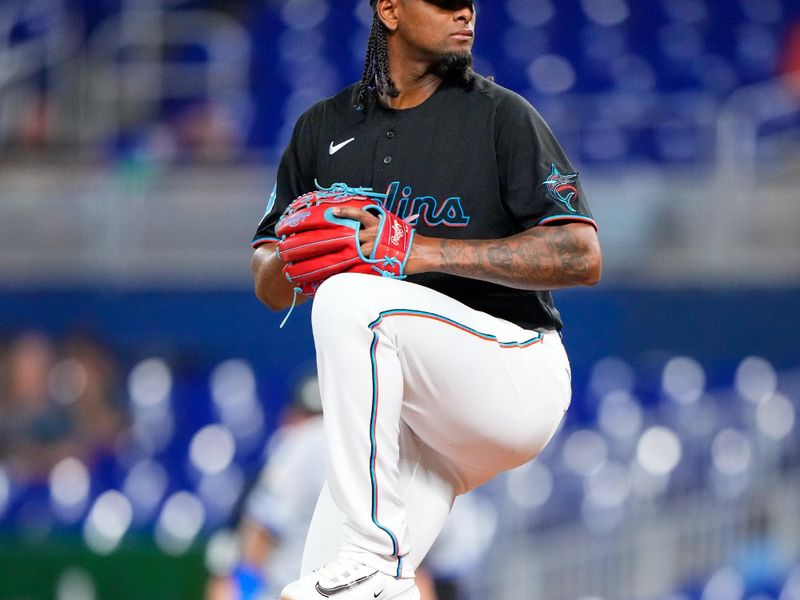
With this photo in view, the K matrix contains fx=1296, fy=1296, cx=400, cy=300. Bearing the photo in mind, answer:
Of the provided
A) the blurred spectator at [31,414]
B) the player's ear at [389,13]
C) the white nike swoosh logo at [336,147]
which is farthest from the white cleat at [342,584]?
the blurred spectator at [31,414]

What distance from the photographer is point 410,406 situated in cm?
234

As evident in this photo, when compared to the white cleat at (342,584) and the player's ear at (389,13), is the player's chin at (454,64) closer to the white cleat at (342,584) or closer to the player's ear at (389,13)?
the player's ear at (389,13)

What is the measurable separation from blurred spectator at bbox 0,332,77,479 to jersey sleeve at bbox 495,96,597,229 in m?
4.81

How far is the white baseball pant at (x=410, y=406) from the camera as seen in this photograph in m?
2.18

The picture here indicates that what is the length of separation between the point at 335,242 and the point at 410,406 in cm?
34

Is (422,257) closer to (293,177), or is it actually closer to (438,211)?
(438,211)

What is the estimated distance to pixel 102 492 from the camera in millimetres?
6383

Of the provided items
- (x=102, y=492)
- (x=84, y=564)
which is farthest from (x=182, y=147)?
(x=84, y=564)

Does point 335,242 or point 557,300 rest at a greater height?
point 335,242

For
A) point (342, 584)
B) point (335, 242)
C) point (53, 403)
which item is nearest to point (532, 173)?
point (335, 242)

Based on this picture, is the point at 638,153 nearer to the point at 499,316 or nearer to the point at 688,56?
the point at 688,56

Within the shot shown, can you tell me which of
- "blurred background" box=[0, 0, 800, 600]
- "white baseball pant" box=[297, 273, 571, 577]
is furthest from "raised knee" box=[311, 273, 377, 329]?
"blurred background" box=[0, 0, 800, 600]

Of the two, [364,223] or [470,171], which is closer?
[364,223]

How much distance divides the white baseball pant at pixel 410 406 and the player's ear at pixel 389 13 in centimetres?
60
